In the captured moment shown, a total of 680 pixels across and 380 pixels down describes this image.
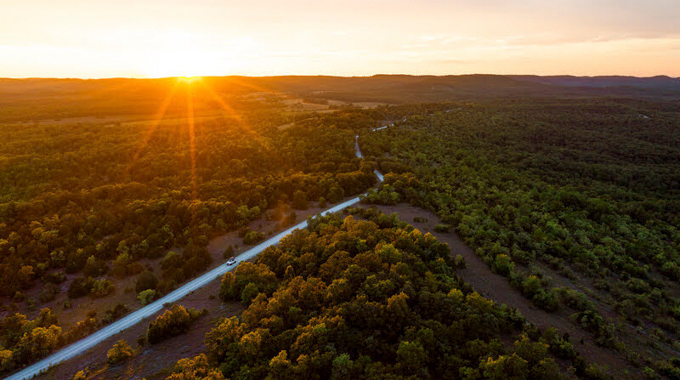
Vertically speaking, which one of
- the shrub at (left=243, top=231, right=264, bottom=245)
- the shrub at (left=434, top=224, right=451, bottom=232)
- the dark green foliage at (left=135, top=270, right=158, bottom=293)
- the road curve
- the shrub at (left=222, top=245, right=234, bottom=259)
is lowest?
the road curve

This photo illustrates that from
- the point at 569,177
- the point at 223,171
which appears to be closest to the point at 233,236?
the point at 223,171

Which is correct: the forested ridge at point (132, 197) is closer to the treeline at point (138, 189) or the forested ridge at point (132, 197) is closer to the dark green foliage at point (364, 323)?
the treeline at point (138, 189)

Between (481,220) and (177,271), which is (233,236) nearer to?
(177,271)

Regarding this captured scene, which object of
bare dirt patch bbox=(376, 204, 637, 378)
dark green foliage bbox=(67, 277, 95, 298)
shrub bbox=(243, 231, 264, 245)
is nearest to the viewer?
bare dirt patch bbox=(376, 204, 637, 378)

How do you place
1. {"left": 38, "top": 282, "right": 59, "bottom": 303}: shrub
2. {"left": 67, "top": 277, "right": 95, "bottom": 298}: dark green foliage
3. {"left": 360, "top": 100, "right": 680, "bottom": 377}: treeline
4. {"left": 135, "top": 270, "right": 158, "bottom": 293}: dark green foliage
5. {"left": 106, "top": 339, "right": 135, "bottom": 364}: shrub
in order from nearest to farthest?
{"left": 106, "top": 339, "right": 135, "bottom": 364}: shrub
{"left": 360, "top": 100, "right": 680, "bottom": 377}: treeline
{"left": 38, "top": 282, "right": 59, "bottom": 303}: shrub
{"left": 67, "top": 277, "right": 95, "bottom": 298}: dark green foliage
{"left": 135, "top": 270, "right": 158, "bottom": 293}: dark green foliage

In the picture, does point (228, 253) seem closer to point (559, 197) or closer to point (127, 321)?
point (127, 321)

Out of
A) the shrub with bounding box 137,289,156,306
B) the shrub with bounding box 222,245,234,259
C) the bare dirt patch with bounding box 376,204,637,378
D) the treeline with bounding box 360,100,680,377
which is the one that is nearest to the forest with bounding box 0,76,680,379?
the treeline with bounding box 360,100,680,377

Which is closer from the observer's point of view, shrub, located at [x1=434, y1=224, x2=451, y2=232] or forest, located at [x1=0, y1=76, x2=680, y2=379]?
forest, located at [x1=0, y1=76, x2=680, y2=379]

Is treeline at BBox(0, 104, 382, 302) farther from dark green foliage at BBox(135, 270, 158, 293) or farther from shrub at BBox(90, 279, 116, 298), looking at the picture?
dark green foliage at BBox(135, 270, 158, 293)
